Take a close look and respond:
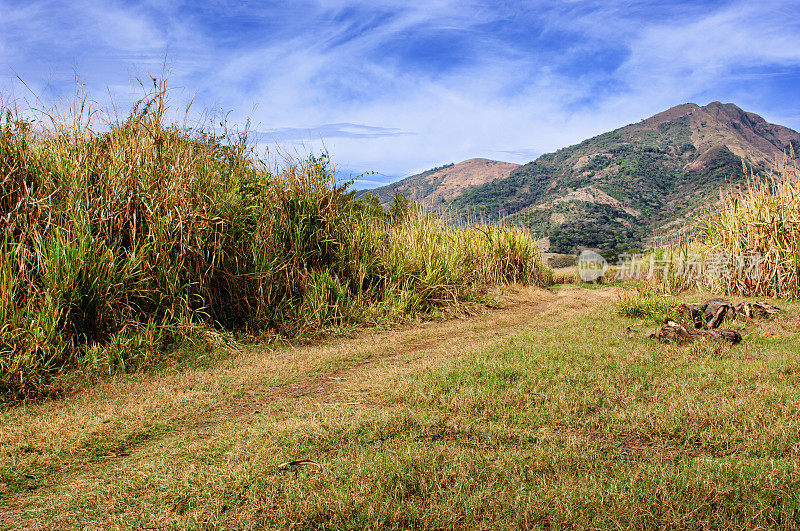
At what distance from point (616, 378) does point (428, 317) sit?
399 cm

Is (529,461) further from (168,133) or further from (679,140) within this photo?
(679,140)

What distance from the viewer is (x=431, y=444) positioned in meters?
3.07

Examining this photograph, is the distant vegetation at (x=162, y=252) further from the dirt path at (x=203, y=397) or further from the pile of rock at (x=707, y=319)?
the pile of rock at (x=707, y=319)

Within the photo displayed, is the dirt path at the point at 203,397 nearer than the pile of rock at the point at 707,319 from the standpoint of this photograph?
Yes

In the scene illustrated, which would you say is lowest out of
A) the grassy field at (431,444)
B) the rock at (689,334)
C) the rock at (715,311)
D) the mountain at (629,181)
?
the grassy field at (431,444)

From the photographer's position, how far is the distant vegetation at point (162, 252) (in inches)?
186

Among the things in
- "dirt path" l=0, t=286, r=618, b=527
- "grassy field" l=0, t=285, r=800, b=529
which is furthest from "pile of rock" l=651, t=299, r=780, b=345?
"dirt path" l=0, t=286, r=618, b=527

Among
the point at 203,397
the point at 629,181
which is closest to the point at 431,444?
the point at 203,397

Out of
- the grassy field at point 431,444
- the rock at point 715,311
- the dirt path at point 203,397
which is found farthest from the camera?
the rock at point 715,311

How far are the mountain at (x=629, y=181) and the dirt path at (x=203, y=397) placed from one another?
2917cm

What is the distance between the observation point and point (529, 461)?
2.80 metres

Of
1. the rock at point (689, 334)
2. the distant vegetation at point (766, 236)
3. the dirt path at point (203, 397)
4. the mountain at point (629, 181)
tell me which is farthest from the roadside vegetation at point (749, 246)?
the mountain at point (629, 181)

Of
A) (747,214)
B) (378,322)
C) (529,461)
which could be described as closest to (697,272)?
(747,214)

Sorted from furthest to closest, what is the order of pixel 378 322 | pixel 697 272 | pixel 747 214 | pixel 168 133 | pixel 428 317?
pixel 697 272, pixel 747 214, pixel 428 317, pixel 378 322, pixel 168 133
